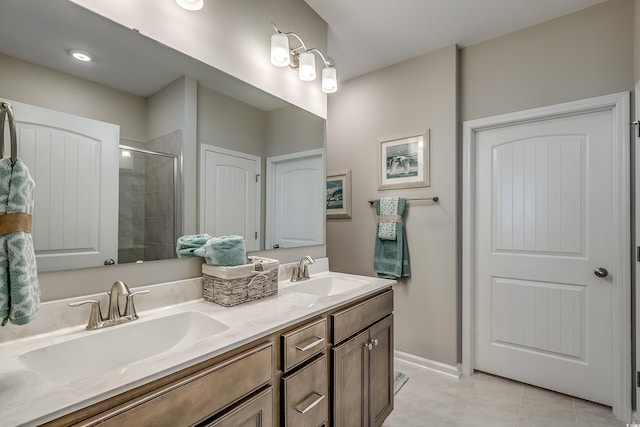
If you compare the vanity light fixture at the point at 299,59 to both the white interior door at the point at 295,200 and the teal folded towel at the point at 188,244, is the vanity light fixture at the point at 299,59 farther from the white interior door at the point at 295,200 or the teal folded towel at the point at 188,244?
the teal folded towel at the point at 188,244

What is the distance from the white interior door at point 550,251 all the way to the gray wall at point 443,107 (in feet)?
0.66

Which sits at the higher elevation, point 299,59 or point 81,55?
point 299,59

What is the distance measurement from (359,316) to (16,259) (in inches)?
48.6

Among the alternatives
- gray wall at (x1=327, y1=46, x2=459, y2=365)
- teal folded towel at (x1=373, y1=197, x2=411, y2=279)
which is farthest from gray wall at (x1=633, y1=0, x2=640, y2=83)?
teal folded towel at (x1=373, y1=197, x2=411, y2=279)

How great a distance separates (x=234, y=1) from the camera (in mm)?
1575

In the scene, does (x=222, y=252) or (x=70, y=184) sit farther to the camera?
(x=222, y=252)

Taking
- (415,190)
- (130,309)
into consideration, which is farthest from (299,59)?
(130,309)

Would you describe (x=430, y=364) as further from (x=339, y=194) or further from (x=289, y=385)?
(x=289, y=385)

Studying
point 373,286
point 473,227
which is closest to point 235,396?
point 373,286

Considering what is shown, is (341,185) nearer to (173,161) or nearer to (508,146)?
(508,146)

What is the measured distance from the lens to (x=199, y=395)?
79cm

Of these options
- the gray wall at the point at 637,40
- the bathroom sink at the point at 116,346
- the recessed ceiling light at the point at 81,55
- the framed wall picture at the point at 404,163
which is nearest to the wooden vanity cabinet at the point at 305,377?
the bathroom sink at the point at 116,346

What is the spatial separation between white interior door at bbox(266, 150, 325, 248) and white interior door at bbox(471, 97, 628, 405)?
1.30 meters

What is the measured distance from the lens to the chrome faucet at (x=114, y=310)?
3.26 feet
